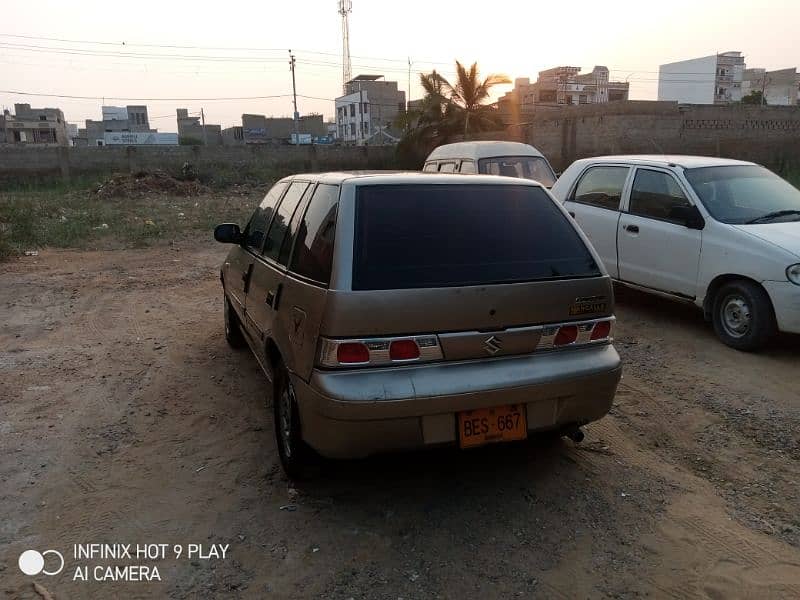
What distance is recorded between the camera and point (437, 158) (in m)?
11.9

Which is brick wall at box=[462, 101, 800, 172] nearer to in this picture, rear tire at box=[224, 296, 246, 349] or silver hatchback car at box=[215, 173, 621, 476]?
rear tire at box=[224, 296, 246, 349]

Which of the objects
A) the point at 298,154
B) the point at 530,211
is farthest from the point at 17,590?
the point at 298,154

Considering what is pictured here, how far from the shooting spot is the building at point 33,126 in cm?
6203

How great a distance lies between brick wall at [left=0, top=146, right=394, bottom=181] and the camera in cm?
2841

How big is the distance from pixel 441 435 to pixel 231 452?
5.24ft

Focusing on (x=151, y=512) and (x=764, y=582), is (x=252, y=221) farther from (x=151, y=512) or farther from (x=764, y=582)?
(x=764, y=582)

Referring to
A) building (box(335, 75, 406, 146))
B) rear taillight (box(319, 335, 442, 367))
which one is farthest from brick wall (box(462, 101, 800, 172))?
building (box(335, 75, 406, 146))

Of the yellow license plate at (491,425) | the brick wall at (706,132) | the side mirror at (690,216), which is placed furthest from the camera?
the brick wall at (706,132)

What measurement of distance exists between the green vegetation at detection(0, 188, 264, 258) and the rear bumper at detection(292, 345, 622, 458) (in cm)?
1023

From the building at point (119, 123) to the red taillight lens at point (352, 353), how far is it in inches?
3182

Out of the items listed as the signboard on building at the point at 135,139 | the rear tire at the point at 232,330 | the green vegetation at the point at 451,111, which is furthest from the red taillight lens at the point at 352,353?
the signboard on building at the point at 135,139

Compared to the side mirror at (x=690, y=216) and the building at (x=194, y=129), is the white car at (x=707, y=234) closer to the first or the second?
the side mirror at (x=690, y=216)

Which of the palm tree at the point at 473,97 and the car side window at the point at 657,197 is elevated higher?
the palm tree at the point at 473,97

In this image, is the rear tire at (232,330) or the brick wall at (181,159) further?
the brick wall at (181,159)
